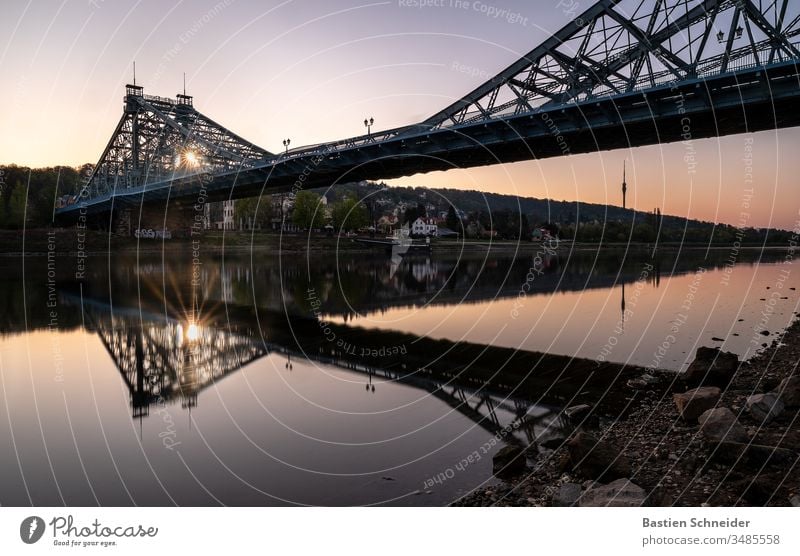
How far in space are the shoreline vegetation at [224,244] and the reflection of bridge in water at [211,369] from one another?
26.6m

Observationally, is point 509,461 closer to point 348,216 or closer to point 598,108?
point 598,108

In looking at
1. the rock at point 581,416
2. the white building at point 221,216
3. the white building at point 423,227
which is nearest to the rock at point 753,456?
the rock at point 581,416

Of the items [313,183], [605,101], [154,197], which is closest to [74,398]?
[605,101]

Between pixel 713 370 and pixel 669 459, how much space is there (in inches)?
193

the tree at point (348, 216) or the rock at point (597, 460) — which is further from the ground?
the tree at point (348, 216)

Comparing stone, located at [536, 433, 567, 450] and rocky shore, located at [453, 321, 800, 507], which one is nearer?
rocky shore, located at [453, 321, 800, 507]

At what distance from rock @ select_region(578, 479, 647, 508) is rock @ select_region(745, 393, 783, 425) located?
3.14 metres

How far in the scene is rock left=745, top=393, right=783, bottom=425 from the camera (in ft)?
26.4

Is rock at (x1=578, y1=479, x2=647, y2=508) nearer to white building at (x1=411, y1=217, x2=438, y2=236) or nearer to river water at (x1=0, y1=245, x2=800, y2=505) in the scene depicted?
river water at (x1=0, y1=245, x2=800, y2=505)

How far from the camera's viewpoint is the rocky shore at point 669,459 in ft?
20.5

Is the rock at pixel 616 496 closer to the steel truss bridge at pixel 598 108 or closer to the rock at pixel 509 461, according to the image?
the rock at pixel 509 461

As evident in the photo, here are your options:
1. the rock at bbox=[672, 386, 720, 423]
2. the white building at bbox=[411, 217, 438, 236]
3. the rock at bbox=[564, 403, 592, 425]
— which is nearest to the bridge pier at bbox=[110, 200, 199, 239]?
the white building at bbox=[411, 217, 438, 236]

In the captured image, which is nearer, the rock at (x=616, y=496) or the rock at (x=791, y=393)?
the rock at (x=616, y=496)

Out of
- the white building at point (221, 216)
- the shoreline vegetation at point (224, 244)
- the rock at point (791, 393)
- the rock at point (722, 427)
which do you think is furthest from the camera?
the white building at point (221, 216)
